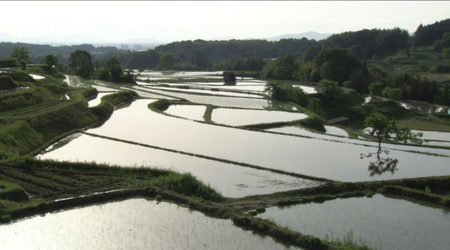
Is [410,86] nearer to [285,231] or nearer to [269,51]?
[285,231]

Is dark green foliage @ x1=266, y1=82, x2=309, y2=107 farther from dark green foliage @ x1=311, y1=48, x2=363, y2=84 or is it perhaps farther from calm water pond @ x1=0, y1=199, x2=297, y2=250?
calm water pond @ x1=0, y1=199, x2=297, y2=250

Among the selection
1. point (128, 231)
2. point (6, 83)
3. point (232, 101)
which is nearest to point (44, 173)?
point (128, 231)

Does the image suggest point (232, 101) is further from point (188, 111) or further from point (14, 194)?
point (14, 194)

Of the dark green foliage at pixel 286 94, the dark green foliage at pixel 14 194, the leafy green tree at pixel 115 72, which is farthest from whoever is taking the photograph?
the leafy green tree at pixel 115 72

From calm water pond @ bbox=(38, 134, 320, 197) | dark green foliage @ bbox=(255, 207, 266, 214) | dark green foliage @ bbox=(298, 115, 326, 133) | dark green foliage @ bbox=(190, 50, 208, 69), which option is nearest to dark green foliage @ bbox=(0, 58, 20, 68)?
calm water pond @ bbox=(38, 134, 320, 197)

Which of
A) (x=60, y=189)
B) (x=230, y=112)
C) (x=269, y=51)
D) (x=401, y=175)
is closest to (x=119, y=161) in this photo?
(x=60, y=189)

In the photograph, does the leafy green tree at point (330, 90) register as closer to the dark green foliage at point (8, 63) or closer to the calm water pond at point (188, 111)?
the calm water pond at point (188, 111)

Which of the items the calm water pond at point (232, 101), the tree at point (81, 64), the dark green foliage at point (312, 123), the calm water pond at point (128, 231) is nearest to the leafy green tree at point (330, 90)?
the calm water pond at point (232, 101)
